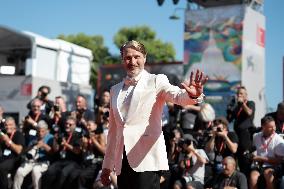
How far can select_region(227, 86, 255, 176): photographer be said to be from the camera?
7.77m

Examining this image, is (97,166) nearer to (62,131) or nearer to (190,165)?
(62,131)

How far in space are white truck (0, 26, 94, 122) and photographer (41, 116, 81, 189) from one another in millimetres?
3910

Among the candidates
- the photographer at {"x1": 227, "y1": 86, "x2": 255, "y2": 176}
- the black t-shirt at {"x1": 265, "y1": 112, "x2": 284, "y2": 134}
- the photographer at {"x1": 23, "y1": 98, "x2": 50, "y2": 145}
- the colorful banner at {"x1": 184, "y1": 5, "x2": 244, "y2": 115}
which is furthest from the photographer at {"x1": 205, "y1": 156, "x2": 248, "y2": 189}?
the colorful banner at {"x1": 184, "y1": 5, "x2": 244, "y2": 115}

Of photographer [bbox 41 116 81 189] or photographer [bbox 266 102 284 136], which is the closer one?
photographer [bbox 266 102 284 136]

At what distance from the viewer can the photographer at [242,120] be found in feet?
25.5

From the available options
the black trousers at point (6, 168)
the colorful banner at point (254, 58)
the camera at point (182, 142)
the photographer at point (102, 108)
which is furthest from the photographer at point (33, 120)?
the colorful banner at point (254, 58)

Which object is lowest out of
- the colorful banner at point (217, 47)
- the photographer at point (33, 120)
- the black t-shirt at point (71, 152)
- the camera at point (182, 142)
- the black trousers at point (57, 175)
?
the black trousers at point (57, 175)

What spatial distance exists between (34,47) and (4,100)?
1535 mm

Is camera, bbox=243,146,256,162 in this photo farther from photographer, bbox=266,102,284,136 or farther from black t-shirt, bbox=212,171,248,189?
photographer, bbox=266,102,284,136

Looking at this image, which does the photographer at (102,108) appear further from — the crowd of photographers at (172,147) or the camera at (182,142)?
the camera at (182,142)

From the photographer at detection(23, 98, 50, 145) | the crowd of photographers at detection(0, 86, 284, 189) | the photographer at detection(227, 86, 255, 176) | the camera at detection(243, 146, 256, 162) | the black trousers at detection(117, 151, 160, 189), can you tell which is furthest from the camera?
the photographer at detection(23, 98, 50, 145)

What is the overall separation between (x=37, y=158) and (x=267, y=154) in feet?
12.8

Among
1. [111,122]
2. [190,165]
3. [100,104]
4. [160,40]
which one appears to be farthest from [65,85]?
[160,40]

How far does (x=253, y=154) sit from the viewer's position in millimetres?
7375
